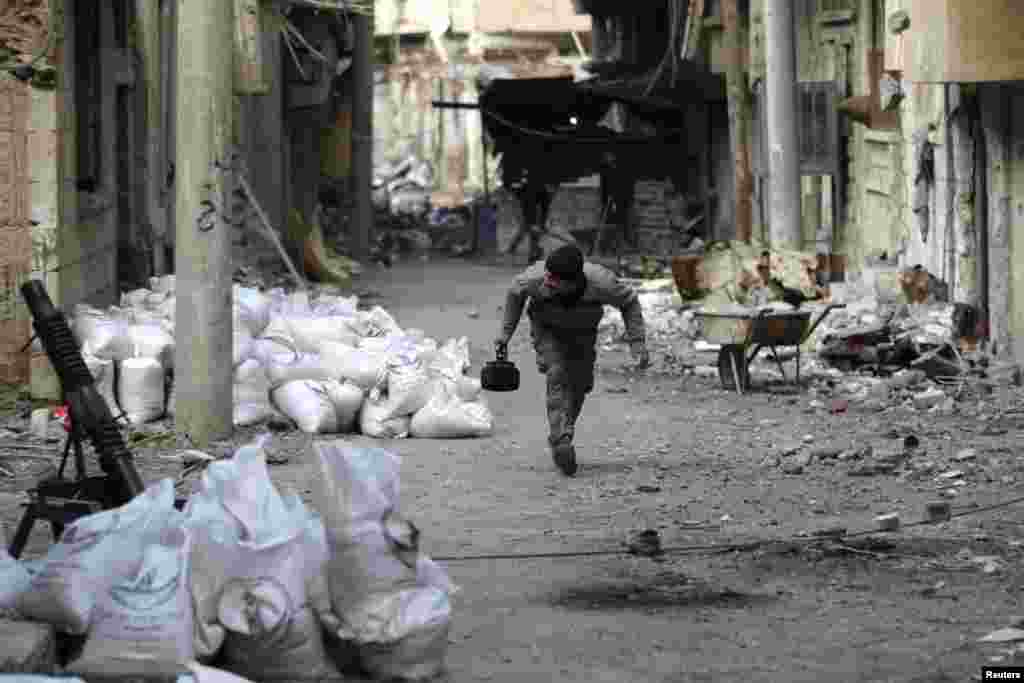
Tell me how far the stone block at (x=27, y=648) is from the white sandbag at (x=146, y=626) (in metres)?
0.10

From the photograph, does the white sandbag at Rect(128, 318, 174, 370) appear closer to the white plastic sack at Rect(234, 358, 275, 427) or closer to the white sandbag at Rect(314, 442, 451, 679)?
the white plastic sack at Rect(234, 358, 275, 427)

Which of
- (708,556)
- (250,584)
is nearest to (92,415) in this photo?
(250,584)

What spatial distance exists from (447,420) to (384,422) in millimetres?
398

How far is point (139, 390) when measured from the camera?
1322cm

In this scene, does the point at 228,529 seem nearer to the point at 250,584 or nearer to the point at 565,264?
the point at 250,584

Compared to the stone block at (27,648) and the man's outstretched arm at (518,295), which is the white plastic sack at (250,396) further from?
the stone block at (27,648)

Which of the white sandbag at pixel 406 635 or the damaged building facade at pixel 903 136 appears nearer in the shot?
the white sandbag at pixel 406 635

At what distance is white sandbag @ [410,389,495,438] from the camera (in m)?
13.5

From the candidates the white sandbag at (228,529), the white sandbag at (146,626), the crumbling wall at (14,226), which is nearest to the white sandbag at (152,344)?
the crumbling wall at (14,226)

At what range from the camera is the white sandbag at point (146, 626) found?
6.50 m

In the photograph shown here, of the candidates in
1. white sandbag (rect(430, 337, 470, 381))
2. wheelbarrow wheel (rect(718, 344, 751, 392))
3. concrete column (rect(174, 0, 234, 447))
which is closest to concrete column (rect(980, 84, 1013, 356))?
wheelbarrow wheel (rect(718, 344, 751, 392))

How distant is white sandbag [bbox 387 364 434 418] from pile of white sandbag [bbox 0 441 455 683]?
6499 millimetres

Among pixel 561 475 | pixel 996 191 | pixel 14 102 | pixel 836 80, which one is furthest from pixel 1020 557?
pixel 836 80

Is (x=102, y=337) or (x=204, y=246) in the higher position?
(x=204, y=246)
